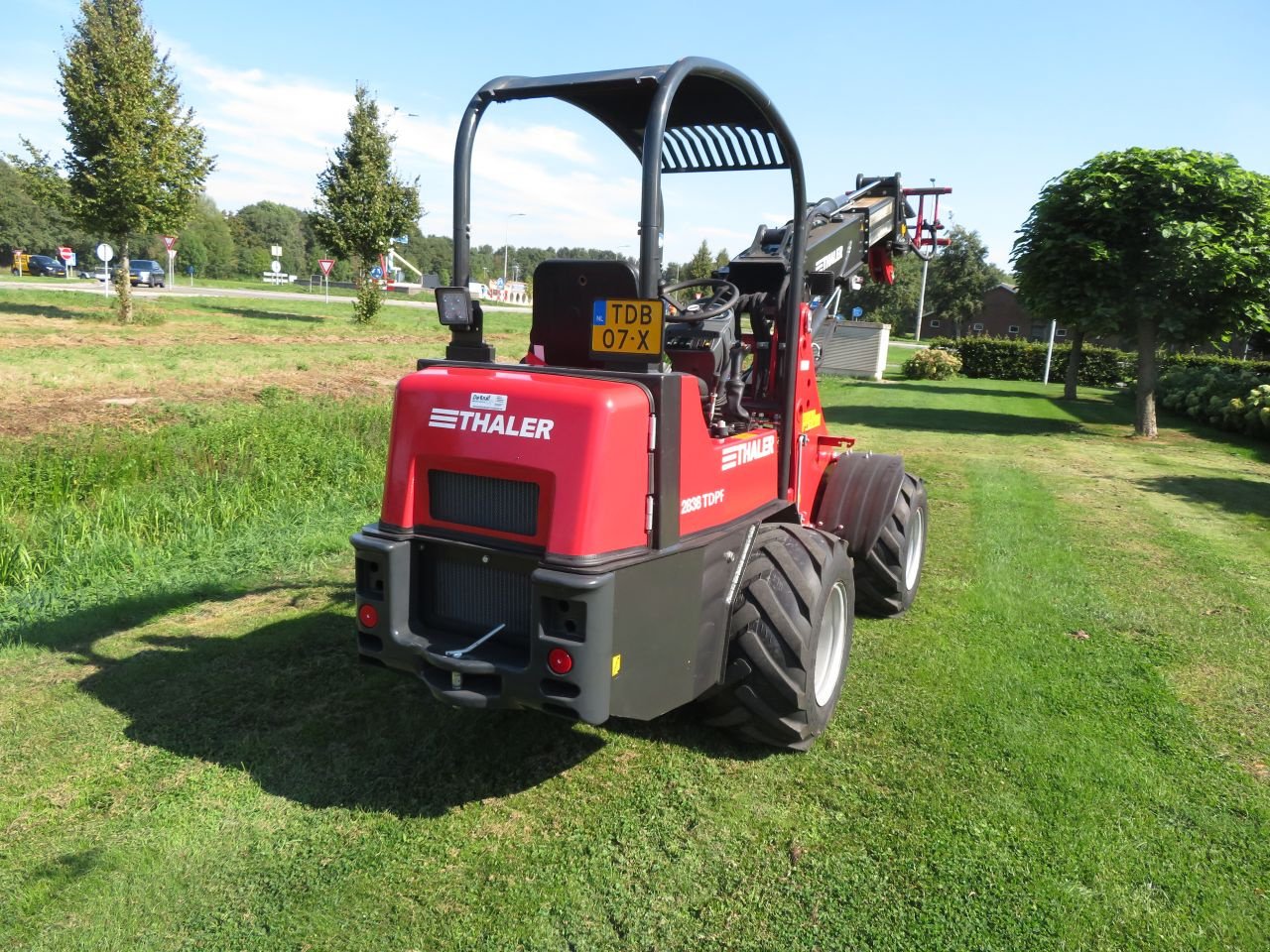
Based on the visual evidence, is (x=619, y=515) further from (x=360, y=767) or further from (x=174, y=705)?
(x=174, y=705)

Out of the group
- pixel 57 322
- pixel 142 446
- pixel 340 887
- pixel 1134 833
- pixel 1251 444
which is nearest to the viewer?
pixel 340 887

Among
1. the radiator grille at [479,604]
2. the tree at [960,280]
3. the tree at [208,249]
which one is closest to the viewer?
the radiator grille at [479,604]

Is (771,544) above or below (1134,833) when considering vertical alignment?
above

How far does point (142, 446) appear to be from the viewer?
8.67 meters

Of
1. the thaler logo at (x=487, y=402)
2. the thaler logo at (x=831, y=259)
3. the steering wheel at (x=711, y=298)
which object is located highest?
the thaler logo at (x=831, y=259)

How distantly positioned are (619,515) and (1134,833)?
2487mm

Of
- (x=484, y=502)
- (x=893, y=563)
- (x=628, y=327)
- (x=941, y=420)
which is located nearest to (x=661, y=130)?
(x=628, y=327)

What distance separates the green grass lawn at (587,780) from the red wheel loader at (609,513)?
1.78 feet

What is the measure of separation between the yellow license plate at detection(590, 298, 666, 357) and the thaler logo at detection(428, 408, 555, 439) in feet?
1.37

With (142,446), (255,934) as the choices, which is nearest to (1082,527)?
(255,934)

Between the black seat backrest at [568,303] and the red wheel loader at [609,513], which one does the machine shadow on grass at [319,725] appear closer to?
the red wheel loader at [609,513]

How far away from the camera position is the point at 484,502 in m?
3.68

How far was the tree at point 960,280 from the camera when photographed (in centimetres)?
6488

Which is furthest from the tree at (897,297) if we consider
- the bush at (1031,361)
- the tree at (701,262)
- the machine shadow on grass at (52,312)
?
the machine shadow on grass at (52,312)
